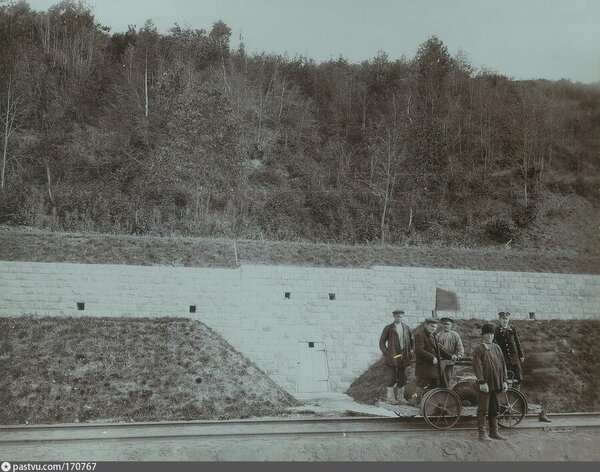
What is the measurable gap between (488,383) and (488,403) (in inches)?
10.2

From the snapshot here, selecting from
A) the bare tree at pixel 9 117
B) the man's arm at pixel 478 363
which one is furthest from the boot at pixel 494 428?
the bare tree at pixel 9 117

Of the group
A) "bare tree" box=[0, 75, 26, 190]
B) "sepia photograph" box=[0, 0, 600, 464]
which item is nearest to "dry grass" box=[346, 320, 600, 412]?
"sepia photograph" box=[0, 0, 600, 464]

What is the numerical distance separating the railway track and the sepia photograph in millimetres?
38

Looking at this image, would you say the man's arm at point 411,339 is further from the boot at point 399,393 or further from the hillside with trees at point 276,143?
the hillside with trees at point 276,143

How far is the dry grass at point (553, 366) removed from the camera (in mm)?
9086

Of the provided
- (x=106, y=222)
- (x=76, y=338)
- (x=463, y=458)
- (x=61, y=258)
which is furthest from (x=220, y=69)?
(x=463, y=458)

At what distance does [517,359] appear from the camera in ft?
27.8

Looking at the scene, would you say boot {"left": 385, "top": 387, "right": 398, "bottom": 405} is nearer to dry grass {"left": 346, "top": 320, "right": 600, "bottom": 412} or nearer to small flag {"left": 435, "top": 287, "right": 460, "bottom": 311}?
dry grass {"left": 346, "top": 320, "right": 600, "bottom": 412}

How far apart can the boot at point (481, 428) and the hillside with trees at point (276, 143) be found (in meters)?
4.03

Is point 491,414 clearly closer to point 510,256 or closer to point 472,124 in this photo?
point 510,256

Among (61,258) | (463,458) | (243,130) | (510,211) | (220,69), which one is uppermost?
(220,69)

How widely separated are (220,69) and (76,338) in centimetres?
556

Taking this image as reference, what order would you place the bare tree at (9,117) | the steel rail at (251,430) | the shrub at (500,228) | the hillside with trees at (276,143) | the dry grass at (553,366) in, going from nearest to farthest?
1. the steel rail at (251,430)
2. the dry grass at (553,366)
3. the bare tree at (9,117)
4. the hillside with trees at (276,143)
5. the shrub at (500,228)

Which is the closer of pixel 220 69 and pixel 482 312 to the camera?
pixel 482 312
